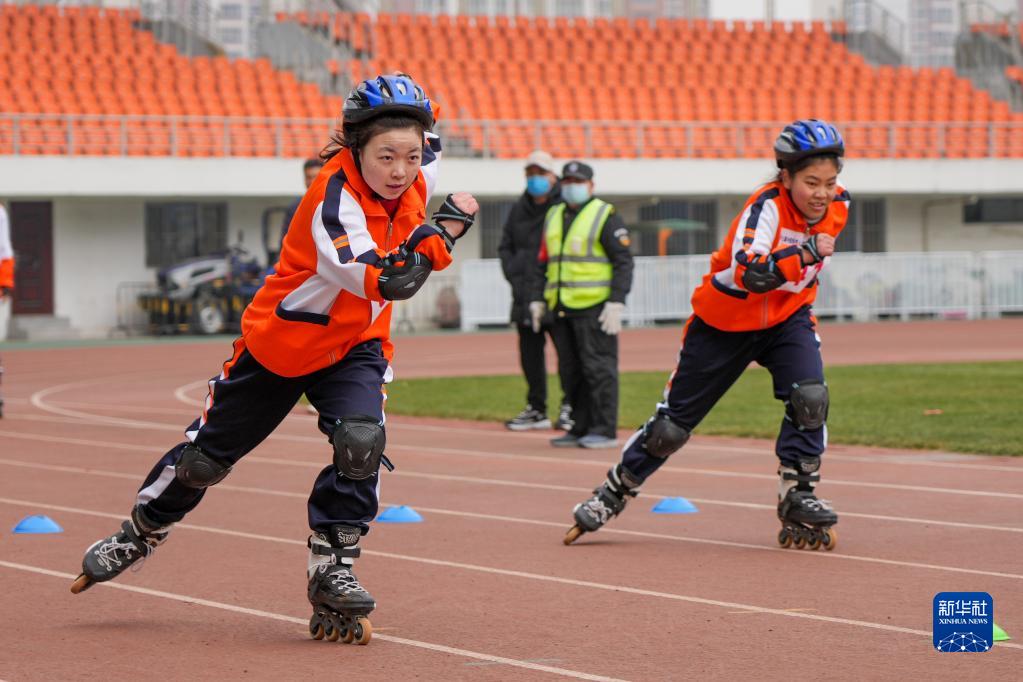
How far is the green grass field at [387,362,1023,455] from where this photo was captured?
38.5 feet

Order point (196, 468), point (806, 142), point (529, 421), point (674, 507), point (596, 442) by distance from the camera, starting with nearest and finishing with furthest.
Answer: point (196, 468) → point (806, 142) → point (674, 507) → point (596, 442) → point (529, 421)

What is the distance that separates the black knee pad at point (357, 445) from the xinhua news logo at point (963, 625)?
1872 mm

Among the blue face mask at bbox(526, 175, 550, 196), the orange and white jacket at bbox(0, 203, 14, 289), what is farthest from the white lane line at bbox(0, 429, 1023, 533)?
the blue face mask at bbox(526, 175, 550, 196)

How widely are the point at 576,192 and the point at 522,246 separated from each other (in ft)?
5.21

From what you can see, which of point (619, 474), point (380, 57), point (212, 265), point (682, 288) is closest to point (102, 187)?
point (212, 265)

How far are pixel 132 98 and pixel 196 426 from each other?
28.0m

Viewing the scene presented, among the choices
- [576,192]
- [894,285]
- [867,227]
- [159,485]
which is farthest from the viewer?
[867,227]

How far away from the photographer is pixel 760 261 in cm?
675

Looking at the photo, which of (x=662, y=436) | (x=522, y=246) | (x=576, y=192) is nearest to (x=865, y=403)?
(x=522, y=246)

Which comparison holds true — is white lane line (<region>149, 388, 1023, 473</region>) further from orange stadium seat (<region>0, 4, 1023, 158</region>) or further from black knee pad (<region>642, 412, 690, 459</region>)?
orange stadium seat (<region>0, 4, 1023, 158</region>)

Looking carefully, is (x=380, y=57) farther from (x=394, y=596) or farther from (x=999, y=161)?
(x=394, y=596)

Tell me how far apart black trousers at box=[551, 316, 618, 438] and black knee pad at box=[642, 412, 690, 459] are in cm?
441

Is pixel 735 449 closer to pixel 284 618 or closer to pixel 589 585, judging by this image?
pixel 589 585

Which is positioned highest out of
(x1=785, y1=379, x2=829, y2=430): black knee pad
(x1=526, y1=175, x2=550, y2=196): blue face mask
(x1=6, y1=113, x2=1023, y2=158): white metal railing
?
(x1=6, y1=113, x2=1023, y2=158): white metal railing
